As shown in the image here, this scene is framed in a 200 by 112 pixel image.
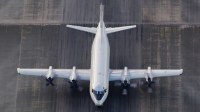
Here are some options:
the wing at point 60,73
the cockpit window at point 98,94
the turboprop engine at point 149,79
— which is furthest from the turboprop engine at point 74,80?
the turboprop engine at point 149,79

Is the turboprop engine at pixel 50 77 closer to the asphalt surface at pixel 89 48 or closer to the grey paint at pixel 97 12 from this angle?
the asphalt surface at pixel 89 48

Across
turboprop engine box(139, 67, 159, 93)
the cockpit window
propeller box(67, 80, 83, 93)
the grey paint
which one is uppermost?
the grey paint

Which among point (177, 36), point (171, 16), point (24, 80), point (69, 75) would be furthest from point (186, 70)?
point (24, 80)

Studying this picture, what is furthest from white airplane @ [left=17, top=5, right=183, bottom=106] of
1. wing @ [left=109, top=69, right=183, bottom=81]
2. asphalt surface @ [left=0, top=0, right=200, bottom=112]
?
asphalt surface @ [left=0, top=0, right=200, bottom=112]

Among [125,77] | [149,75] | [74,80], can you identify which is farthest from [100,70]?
[149,75]

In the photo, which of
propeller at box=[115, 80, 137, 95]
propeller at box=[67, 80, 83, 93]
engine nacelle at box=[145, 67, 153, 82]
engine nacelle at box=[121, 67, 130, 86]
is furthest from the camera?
propeller at box=[67, 80, 83, 93]

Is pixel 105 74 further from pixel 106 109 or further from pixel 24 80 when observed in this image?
pixel 24 80

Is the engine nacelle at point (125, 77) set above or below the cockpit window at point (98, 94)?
above

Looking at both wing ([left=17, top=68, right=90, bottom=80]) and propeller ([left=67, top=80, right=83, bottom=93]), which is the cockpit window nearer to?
propeller ([left=67, top=80, right=83, bottom=93])
